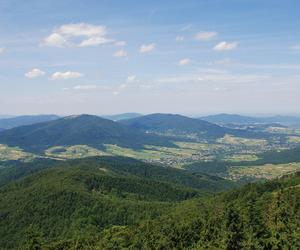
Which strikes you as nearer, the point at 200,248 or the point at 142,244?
the point at 200,248

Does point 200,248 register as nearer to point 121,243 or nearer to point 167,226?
point 121,243

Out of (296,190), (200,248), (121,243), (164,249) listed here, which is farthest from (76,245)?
(296,190)

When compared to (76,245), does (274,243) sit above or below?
above

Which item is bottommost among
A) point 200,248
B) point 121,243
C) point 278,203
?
point 121,243

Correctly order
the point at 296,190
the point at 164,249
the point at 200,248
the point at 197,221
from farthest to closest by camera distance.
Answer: the point at 296,190 → the point at 197,221 → the point at 164,249 → the point at 200,248

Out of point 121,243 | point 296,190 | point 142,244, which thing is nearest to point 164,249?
point 142,244

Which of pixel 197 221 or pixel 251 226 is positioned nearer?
pixel 251 226

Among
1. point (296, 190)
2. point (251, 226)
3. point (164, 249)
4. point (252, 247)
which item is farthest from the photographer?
point (296, 190)

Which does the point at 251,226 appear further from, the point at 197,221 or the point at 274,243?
the point at 197,221

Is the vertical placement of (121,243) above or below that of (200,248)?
below
